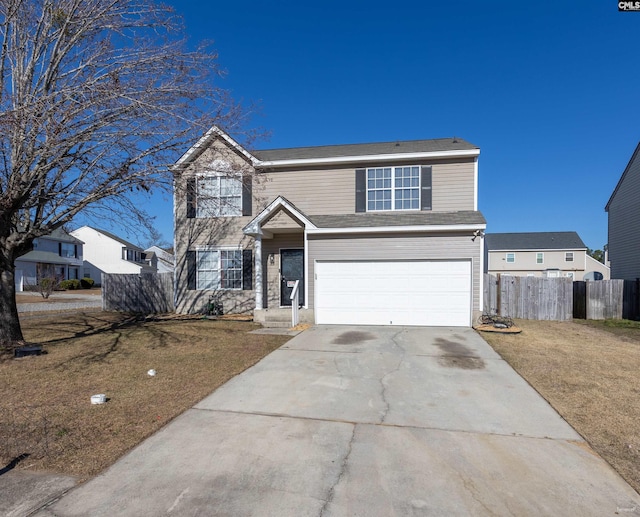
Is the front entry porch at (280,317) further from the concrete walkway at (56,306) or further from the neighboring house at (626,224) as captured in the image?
the neighboring house at (626,224)

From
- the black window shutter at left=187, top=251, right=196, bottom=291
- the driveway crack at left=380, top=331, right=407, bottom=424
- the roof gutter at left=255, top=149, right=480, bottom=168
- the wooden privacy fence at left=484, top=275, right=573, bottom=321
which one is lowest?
the driveway crack at left=380, top=331, right=407, bottom=424

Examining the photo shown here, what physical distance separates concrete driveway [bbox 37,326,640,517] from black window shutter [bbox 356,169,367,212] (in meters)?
7.37

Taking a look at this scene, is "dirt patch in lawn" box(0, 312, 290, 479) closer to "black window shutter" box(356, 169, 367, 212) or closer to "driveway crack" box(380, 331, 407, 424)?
"driveway crack" box(380, 331, 407, 424)

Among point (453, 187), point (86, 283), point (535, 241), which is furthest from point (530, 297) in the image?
point (86, 283)

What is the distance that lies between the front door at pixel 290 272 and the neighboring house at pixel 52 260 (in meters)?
25.2

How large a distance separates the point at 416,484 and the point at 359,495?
1.68 ft

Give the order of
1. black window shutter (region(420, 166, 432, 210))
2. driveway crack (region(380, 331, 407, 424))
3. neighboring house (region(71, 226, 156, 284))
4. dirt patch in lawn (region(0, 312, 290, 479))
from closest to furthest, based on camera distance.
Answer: dirt patch in lawn (region(0, 312, 290, 479))
driveway crack (region(380, 331, 407, 424))
black window shutter (region(420, 166, 432, 210))
neighboring house (region(71, 226, 156, 284))

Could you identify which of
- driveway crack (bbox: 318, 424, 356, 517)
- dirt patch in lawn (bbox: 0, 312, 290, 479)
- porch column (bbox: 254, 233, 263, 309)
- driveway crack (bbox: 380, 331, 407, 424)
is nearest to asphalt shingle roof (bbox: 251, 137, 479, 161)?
porch column (bbox: 254, 233, 263, 309)

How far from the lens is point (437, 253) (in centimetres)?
1060

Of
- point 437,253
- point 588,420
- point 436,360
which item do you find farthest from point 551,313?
point 588,420

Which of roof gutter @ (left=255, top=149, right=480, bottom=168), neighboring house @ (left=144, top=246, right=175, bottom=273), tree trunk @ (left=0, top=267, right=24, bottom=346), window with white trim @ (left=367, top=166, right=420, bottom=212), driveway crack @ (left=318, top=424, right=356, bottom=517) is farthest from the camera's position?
neighboring house @ (left=144, top=246, right=175, bottom=273)

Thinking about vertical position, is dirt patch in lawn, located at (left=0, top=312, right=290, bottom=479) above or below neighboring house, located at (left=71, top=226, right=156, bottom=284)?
below

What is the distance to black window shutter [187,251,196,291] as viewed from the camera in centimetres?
1336

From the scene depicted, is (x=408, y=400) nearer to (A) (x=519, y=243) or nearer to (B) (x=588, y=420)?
(B) (x=588, y=420)
